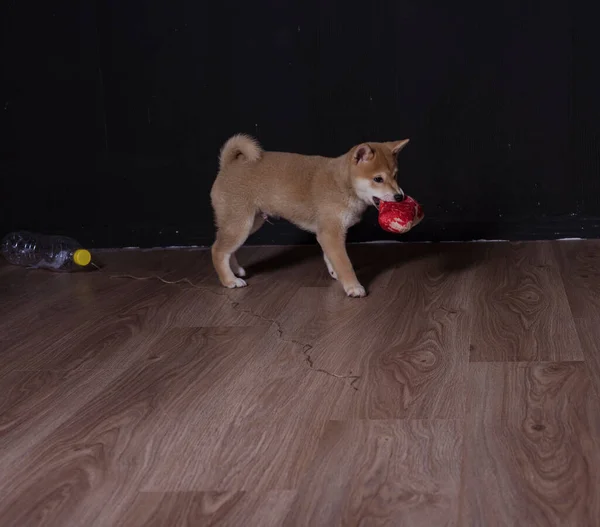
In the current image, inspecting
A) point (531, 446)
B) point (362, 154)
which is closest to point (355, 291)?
point (362, 154)

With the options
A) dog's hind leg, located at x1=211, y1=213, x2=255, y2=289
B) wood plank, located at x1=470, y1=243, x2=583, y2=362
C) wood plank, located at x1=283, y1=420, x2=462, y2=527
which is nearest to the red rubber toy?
wood plank, located at x1=470, y1=243, x2=583, y2=362

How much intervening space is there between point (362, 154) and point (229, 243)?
0.51m

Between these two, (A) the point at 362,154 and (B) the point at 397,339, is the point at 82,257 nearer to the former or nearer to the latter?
(A) the point at 362,154

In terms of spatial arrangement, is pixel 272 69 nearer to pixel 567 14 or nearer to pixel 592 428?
pixel 567 14

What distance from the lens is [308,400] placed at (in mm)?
1836

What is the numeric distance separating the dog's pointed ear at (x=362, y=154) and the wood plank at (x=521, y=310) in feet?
1.60

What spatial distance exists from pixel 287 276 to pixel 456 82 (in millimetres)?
950

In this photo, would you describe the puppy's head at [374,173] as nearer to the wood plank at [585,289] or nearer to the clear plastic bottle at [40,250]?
the wood plank at [585,289]

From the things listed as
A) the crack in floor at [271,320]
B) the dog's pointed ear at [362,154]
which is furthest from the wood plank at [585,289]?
the dog's pointed ear at [362,154]

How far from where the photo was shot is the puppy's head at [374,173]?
8.71 feet

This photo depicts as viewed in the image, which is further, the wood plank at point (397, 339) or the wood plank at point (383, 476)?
the wood plank at point (397, 339)

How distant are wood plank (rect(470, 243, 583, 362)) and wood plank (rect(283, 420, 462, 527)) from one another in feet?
1.52

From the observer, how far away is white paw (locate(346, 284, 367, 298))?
2684mm

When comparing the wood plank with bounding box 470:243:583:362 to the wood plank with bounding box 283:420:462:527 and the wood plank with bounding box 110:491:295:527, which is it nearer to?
the wood plank with bounding box 283:420:462:527
